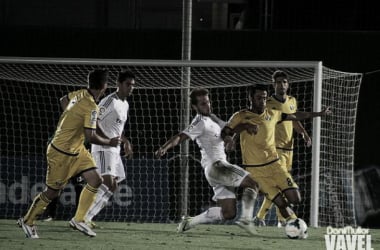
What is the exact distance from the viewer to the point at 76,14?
15914mm

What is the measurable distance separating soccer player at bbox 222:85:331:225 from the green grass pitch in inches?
18.5

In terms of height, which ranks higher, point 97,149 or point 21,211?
point 97,149

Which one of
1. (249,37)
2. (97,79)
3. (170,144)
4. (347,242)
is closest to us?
(347,242)

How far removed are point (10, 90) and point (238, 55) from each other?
3.22 m

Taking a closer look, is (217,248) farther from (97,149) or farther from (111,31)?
(111,31)

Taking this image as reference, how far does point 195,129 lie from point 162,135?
4150 millimetres

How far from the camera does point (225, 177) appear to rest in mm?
11414

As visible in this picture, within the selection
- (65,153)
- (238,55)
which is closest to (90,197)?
(65,153)

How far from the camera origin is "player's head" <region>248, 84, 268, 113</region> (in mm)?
11391

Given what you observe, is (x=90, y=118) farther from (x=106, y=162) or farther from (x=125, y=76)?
(x=106, y=162)

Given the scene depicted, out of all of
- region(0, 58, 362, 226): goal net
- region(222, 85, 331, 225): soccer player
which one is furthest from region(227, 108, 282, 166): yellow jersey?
region(0, 58, 362, 226): goal net

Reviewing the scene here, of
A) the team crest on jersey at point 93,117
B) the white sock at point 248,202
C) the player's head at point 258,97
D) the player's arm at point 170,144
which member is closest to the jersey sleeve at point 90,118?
the team crest on jersey at point 93,117

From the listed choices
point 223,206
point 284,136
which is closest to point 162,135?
point 284,136

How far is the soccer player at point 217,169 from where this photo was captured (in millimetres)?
11383
